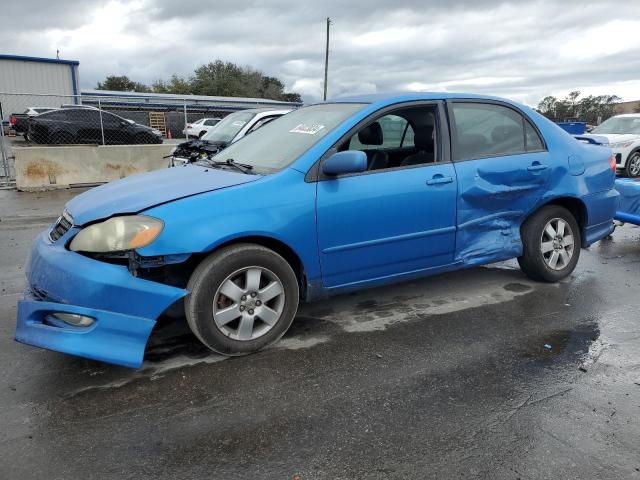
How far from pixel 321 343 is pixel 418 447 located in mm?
1254

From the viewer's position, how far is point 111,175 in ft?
39.9

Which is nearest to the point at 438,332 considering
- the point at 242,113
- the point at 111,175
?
the point at 242,113

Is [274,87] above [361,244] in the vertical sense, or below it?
above

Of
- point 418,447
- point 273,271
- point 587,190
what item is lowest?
point 418,447

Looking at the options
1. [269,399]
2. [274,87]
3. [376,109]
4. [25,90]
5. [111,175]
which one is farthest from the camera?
[274,87]

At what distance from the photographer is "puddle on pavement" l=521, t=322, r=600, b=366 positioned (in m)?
3.39

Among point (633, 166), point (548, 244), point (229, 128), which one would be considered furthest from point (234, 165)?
point (633, 166)

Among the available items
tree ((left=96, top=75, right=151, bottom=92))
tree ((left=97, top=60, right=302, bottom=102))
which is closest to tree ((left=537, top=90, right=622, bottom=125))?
tree ((left=97, top=60, right=302, bottom=102))

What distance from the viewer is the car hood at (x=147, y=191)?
318 cm

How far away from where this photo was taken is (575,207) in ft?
15.8

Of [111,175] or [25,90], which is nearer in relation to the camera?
[111,175]

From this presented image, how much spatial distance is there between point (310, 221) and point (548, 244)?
2511 mm

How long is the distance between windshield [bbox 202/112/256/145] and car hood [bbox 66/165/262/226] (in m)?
5.15

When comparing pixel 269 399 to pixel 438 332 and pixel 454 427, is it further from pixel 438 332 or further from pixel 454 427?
pixel 438 332
